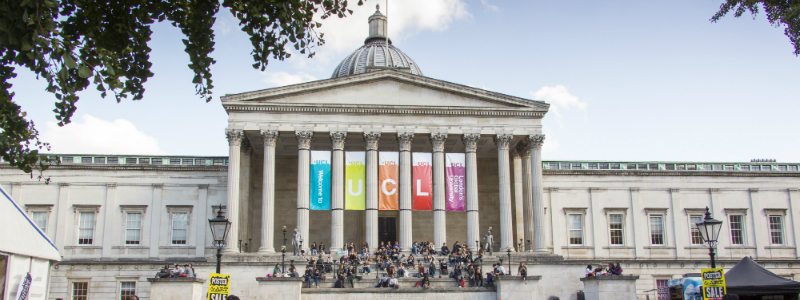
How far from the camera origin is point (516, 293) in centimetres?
2916

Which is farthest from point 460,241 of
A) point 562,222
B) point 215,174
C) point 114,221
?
point 114,221

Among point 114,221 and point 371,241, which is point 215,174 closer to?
point 114,221

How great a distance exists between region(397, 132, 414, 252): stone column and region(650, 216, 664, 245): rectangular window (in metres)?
17.8

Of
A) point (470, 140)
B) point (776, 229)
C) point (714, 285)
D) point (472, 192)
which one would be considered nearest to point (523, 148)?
point (470, 140)

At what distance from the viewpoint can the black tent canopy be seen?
20.6 m

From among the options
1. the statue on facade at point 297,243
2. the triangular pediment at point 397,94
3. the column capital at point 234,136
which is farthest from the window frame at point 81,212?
the statue on facade at point 297,243

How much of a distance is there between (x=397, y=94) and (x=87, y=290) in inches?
854

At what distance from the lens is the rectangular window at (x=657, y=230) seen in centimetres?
4638

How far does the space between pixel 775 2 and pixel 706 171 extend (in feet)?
112

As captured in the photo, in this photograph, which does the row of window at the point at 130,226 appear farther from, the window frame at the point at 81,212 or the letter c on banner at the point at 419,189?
the letter c on banner at the point at 419,189

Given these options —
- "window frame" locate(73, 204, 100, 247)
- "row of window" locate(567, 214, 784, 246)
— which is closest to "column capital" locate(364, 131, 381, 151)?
"row of window" locate(567, 214, 784, 246)

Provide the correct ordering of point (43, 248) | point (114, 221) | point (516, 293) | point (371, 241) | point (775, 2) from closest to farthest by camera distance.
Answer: point (43, 248) < point (775, 2) < point (516, 293) < point (371, 241) < point (114, 221)

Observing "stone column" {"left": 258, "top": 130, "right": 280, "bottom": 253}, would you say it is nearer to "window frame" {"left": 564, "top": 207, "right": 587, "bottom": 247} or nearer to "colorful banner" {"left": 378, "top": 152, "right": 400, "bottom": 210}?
"colorful banner" {"left": 378, "top": 152, "right": 400, "bottom": 210}

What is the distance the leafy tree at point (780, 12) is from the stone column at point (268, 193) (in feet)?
89.1
